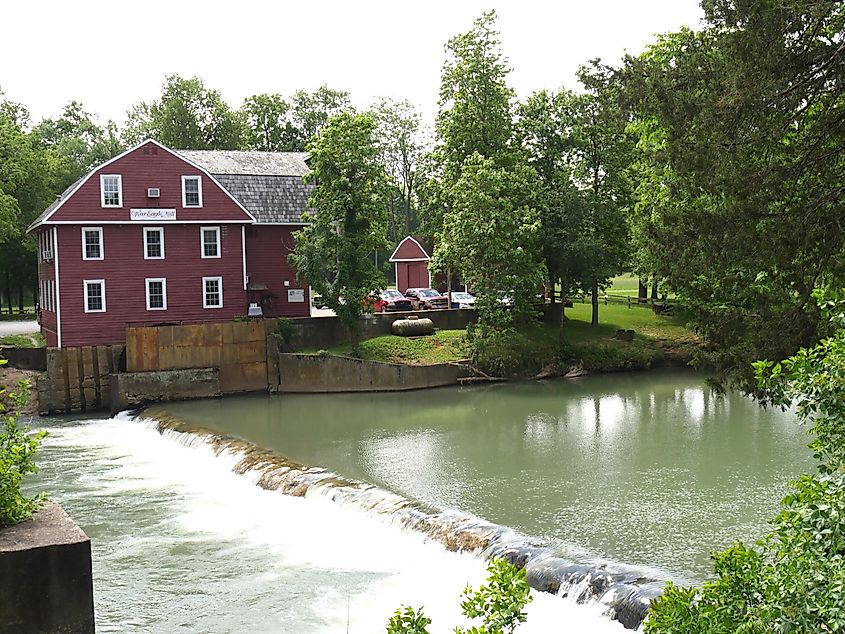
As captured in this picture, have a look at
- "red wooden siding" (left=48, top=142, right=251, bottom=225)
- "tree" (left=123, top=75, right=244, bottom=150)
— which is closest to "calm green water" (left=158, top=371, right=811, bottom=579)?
"red wooden siding" (left=48, top=142, right=251, bottom=225)

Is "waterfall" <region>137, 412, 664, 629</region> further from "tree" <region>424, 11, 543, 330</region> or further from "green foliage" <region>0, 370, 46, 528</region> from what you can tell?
"tree" <region>424, 11, 543, 330</region>

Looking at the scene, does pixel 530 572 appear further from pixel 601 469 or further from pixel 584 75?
pixel 584 75

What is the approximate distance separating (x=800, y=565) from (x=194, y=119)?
245 feet

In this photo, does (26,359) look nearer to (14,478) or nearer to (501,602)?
(14,478)

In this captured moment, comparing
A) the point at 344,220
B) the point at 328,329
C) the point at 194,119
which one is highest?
the point at 194,119

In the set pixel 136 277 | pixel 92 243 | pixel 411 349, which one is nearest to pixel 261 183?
pixel 136 277

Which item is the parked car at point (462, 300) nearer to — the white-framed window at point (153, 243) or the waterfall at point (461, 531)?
the white-framed window at point (153, 243)

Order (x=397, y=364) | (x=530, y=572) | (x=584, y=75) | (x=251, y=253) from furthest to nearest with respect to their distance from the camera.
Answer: (x=251, y=253) < (x=397, y=364) < (x=584, y=75) < (x=530, y=572)

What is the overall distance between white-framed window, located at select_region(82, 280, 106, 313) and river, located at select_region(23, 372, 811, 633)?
19.9ft

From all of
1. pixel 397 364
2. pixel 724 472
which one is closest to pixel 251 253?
pixel 397 364

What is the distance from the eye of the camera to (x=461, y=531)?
1698cm

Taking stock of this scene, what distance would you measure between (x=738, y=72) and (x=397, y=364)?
23055mm

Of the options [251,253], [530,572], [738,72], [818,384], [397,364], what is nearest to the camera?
[818,384]

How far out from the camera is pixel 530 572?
49.0 ft
